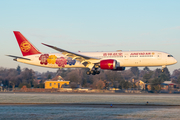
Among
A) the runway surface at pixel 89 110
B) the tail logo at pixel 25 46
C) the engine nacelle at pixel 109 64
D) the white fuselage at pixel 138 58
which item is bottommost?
the runway surface at pixel 89 110

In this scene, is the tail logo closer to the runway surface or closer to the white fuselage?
the white fuselage

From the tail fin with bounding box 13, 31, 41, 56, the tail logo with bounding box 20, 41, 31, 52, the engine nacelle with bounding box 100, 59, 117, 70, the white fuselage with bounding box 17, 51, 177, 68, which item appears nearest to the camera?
the engine nacelle with bounding box 100, 59, 117, 70

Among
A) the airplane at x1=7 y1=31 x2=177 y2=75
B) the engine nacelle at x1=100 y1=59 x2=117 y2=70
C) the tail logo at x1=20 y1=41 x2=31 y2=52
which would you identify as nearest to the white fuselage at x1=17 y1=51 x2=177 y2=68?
the airplane at x1=7 y1=31 x2=177 y2=75

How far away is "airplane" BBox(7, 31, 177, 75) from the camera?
5088cm

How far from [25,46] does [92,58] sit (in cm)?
1939

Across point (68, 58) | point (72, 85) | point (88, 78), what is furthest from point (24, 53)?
point (88, 78)

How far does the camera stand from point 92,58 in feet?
176

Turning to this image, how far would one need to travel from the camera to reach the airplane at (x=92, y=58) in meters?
50.9

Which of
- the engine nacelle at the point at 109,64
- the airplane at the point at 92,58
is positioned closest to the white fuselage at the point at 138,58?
the airplane at the point at 92,58

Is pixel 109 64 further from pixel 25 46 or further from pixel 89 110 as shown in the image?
pixel 25 46

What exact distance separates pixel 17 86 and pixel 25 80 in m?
4.41

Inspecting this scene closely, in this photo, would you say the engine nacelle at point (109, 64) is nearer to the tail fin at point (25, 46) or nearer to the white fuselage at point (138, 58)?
the white fuselage at point (138, 58)

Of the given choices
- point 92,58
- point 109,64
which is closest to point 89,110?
point 109,64

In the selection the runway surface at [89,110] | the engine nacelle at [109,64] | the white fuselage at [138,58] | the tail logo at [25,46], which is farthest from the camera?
the tail logo at [25,46]
